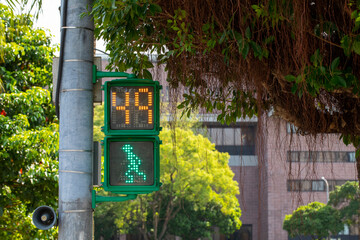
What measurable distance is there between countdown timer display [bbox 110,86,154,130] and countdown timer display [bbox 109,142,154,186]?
179 mm

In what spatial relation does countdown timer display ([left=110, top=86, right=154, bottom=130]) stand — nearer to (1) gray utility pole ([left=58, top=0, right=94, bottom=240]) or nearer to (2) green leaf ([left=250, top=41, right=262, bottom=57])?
(1) gray utility pole ([left=58, top=0, right=94, bottom=240])

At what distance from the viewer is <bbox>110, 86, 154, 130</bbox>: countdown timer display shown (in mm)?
4953

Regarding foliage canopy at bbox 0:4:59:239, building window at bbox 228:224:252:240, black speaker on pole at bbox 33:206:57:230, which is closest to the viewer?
black speaker on pole at bbox 33:206:57:230

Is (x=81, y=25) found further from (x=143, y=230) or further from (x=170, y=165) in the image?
(x=143, y=230)

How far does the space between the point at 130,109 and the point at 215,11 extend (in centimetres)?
124

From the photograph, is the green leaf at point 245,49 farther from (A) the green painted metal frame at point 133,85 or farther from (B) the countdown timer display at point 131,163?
(B) the countdown timer display at point 131,163

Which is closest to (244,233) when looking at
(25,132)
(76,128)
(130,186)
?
(25,132)

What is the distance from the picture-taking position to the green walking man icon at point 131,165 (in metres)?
4.89

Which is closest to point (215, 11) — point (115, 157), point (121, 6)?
point (121, 6)

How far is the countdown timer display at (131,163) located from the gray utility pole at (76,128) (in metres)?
0.25

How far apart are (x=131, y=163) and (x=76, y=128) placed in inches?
23.1

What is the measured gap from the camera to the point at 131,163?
16.1 ft

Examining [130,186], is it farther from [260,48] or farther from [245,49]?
[260,48]

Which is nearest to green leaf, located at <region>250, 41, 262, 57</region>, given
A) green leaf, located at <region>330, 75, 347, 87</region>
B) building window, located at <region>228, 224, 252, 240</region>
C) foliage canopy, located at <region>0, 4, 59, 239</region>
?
green leaf, located at <region>330, 75, 347, 87</region>
